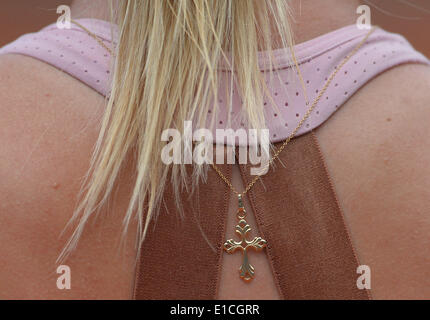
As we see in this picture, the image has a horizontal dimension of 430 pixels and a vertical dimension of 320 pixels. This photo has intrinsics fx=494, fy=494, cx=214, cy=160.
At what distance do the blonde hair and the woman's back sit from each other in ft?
0.07

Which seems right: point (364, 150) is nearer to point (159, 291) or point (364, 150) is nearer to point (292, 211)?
point (292, 211)

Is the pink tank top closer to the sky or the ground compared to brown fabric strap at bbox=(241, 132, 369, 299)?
closer to the sky

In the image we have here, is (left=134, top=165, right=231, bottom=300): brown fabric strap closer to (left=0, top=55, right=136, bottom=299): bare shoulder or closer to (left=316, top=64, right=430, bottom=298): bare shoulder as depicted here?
(left=0, top=55, right=136, bottom=299): bare shoulder

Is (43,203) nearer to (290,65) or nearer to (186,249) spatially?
(186,249)

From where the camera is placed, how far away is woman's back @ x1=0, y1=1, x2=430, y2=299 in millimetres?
611

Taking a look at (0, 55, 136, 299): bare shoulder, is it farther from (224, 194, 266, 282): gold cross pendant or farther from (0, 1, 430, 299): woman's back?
(224, 194, 266, 282): gold cross pendant

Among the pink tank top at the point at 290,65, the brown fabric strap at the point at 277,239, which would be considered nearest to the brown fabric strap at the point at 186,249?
the brown fabric strap at the point at 277,239

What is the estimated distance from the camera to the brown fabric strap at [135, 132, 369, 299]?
2.04ft

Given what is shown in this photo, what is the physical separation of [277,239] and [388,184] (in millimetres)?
154

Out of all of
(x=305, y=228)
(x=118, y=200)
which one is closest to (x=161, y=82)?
(x=118, y=200)

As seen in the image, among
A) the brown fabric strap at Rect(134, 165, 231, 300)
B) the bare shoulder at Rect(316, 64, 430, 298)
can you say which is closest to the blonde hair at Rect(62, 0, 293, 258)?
the brown fabric strap at Rect(134, 165, 231, 300)

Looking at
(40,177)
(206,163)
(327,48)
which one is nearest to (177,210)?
(206,163)

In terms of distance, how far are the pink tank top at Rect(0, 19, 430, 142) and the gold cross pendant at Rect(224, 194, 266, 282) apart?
0.12 m

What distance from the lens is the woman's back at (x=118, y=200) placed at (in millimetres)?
611
